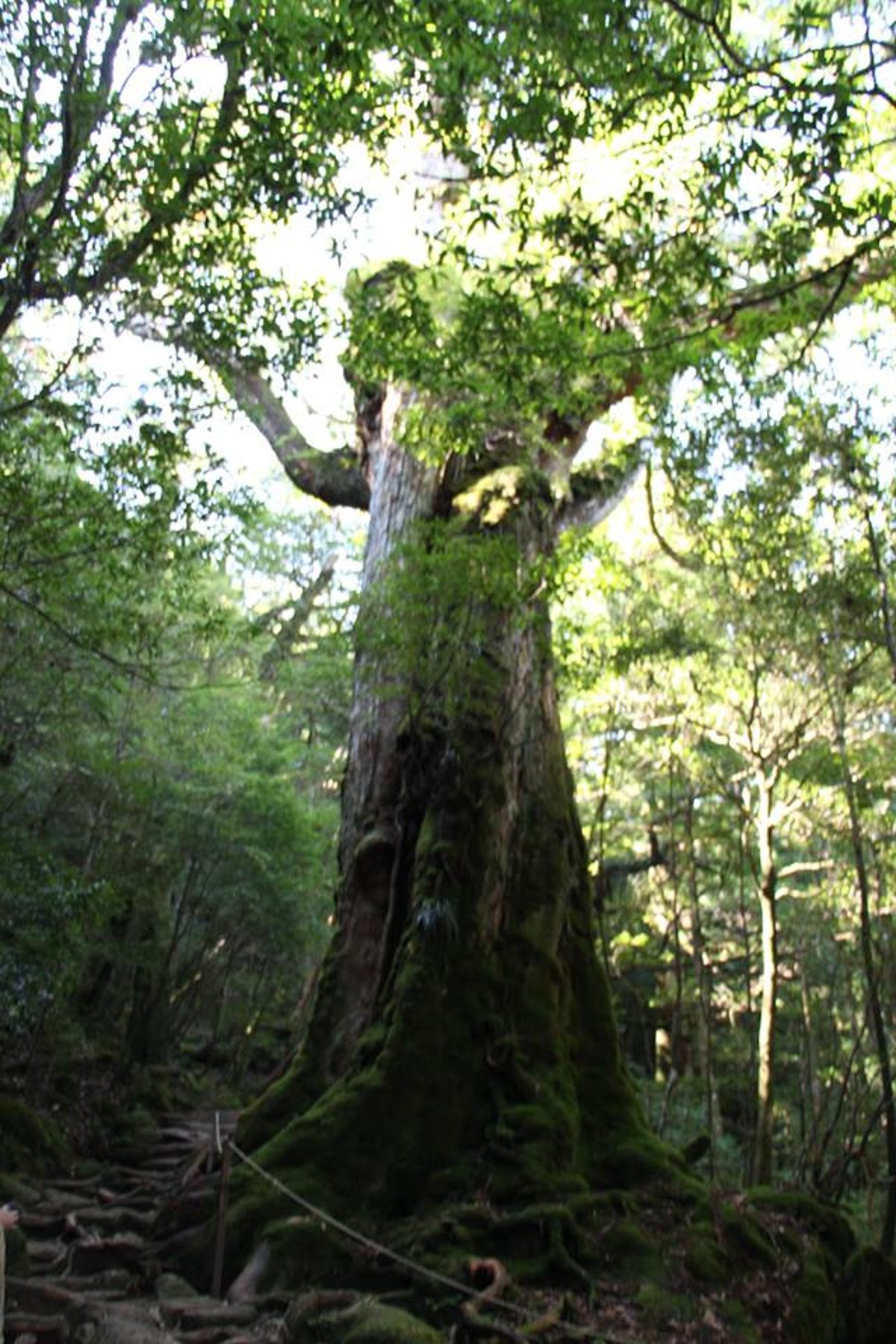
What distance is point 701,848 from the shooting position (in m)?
16.4

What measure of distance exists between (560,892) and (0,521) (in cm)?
496

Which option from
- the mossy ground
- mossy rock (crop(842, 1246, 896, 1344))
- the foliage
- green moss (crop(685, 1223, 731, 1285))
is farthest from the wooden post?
mossy rock (crop(842, 1246, 896, 1344))

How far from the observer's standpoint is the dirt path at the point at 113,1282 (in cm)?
419

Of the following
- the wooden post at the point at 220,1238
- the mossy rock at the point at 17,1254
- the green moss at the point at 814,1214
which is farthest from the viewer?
the green moss at the point at 814,1214

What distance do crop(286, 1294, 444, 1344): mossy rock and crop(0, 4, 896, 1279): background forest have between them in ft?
12.8

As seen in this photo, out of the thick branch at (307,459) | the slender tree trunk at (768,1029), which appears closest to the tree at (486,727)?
the thick branch at (307,459)

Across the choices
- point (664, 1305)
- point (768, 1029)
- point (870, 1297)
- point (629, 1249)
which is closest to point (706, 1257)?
point (629, 1249)

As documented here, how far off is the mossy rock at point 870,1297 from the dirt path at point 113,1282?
3.37 meters

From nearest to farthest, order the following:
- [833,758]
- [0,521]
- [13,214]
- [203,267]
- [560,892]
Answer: [13,214]
[203,267]
[0,521]
[560,892]
[833,758]

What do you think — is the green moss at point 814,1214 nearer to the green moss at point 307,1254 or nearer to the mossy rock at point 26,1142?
the green moss at point 307,1254

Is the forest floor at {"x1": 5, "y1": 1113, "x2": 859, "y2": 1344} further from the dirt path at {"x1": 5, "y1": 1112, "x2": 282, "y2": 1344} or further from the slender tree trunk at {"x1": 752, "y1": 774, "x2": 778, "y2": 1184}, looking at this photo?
the slender tree trunk at {"x1": 752, "y1": 774, "x2": 778, "y2": 1184}

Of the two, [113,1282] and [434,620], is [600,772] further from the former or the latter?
[113,1282]

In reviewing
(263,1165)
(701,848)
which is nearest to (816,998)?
(701,848)

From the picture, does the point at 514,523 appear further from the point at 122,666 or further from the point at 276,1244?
the point at 276,1244
